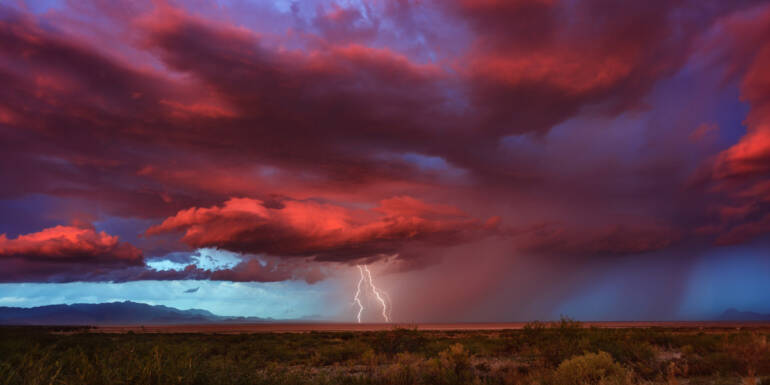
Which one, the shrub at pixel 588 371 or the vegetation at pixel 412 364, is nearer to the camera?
the vegetation at pixel 412 364

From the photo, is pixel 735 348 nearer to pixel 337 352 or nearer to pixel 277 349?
pixel 337 352

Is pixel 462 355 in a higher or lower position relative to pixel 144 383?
lower

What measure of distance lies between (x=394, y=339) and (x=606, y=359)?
20.2 metres

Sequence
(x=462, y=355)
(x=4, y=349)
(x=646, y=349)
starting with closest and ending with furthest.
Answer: (x=4, y=349) < (x=462, y=355) < (x=646, y=349)

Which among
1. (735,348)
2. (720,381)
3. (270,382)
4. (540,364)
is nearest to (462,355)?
(540,364)

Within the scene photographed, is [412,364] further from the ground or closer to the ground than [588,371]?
closer to the ground

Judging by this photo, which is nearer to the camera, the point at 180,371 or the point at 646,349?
the point at 180,371

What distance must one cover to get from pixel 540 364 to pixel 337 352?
14.9 metres

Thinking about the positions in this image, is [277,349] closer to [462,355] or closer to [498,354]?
[498,354]

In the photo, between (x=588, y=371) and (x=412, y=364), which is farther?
(x=412, y=364)

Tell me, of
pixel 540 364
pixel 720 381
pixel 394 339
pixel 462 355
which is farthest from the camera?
pixel 394 339

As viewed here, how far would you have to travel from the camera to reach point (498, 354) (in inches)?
1270

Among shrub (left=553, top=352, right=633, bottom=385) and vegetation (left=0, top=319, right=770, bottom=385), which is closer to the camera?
vegetation (left=0, top=319, right=770, bottom=385)

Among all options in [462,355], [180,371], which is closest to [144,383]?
[180,371]
